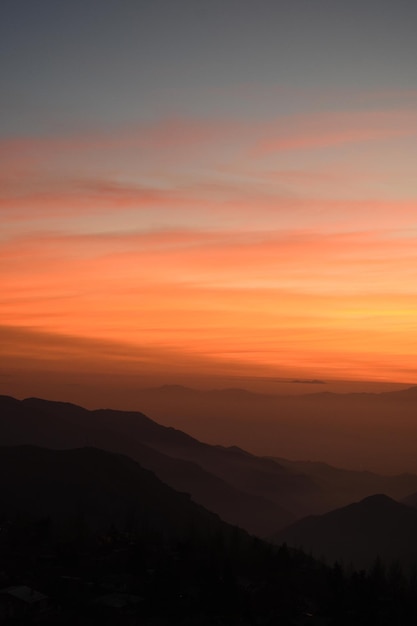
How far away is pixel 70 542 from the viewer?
179ft

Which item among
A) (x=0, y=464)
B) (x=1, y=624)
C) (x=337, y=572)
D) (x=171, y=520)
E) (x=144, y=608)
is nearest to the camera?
(x=1, y=624)

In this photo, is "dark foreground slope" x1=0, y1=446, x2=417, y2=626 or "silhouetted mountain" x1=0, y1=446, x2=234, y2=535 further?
"silhouetted mountain" x1=0, y1=446, x2=234, y2=535

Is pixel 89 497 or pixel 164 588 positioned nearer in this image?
pixel 164 588

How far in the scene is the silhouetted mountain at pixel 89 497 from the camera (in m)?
170

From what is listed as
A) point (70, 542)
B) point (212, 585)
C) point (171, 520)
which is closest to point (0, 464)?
point (171, 520)

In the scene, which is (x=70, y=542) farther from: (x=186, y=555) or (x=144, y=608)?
(x=144, y=608)

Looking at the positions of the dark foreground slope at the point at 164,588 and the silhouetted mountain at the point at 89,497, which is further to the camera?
the silhouetted mountain at the point at 89,497

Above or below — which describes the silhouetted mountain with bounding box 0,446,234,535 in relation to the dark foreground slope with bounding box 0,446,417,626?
below

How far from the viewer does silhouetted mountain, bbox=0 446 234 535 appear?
169625mm

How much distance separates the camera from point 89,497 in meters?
184

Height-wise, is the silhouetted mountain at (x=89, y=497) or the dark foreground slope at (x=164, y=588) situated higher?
the dark foreground slope at (x=164, y=588)

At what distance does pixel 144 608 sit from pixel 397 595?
1838 centimetres

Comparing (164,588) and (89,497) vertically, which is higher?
(164,588)

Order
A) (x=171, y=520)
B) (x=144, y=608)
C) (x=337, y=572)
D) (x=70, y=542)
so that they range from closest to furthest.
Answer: (x=144, y=608) < (x=337, y=572) < (x=70, y=542) < (x=171, y=520)
